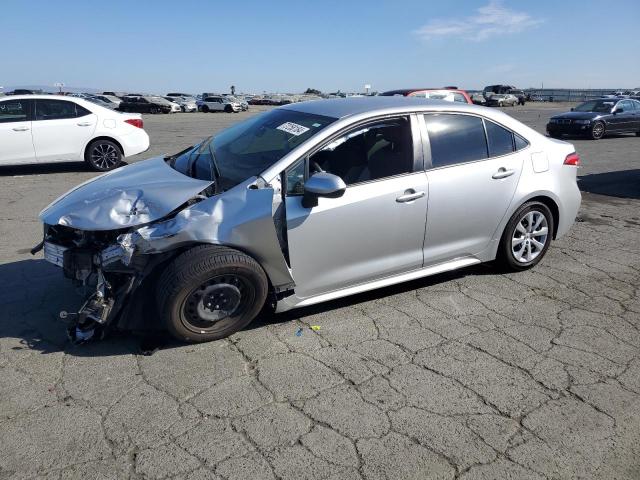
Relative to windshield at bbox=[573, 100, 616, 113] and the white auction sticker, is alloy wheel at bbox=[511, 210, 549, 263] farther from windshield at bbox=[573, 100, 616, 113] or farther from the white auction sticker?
windshield at bbox=[573, 100, 616, 113]

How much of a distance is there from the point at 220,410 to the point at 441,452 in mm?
1210

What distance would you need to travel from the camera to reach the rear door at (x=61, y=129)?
373 inches

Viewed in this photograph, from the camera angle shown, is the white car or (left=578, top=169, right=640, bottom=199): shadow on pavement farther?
the white car

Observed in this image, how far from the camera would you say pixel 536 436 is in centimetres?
269

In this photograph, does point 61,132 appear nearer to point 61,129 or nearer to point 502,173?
point 61,129

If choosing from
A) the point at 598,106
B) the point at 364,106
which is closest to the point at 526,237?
the point at 364,106

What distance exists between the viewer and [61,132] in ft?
31.4

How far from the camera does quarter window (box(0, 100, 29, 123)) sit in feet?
30.3

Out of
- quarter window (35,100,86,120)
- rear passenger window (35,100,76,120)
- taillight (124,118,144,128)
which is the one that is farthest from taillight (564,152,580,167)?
rear passenger window (35,100,76,120)

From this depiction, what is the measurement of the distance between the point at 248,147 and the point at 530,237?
108 inches

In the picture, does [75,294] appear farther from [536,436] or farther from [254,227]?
[536,436]

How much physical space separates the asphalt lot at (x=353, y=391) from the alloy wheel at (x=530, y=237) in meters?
0.31

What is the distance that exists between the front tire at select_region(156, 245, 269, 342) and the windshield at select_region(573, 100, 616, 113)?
1893 centimetres

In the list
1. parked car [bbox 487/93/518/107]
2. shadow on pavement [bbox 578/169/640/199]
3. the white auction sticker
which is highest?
parked car [bbox 487/93/518/107]
